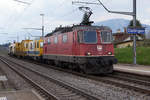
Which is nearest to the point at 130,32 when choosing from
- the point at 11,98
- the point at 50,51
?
→ the point at 50,51

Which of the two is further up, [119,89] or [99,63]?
[99,63]

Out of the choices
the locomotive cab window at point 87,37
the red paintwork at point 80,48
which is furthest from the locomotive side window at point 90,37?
the red paintwork at point 80,48

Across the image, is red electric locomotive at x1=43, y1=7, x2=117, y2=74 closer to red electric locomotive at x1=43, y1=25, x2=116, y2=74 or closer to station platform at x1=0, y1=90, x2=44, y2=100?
red electric locomotive at x1=43, y1=25, x2=116, y2=74

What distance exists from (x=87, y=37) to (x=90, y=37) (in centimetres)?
22

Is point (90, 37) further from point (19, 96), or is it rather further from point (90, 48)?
point (19, 96)

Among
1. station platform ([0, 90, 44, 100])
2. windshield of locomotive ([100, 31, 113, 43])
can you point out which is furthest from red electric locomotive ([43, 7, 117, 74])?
station platform ([0, 90, 44, 100])

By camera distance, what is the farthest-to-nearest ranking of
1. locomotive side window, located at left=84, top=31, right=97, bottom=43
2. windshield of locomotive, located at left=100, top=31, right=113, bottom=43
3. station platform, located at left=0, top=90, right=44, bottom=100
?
1. windshield of locomotive, located at left=100, top=31, right=113, bottom=43
2. locomotive side window, located at left=84, top=31, right=97, bottom=43
3. station platform, located at left=0, top=90, right=44, bottom=100

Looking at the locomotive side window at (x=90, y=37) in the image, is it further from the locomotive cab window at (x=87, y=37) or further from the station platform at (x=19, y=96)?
the station platform at (x=19, y=96)

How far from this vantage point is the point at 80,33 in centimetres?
1397

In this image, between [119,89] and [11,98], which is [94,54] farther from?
[11,98]

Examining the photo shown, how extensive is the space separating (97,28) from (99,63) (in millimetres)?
2555

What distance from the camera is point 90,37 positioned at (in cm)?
1417

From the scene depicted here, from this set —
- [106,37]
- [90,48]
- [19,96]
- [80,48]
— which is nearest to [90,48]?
[90,48]

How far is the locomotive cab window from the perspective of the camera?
1392 cm
